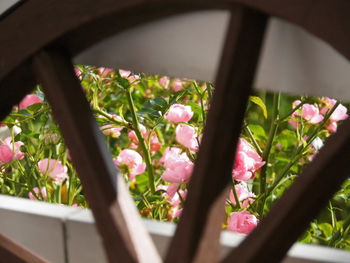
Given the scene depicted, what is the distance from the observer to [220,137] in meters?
0.70

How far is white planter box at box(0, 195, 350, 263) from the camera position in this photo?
917 millimetres

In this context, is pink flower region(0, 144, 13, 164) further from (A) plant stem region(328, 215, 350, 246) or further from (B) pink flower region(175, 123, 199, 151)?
(A) plant stem region(328, 215, 350, 246)

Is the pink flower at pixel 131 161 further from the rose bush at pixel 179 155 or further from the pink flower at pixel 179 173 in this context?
the pink flower at pixel 179 173

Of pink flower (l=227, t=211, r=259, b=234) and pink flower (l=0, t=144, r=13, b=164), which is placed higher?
pink flower (l=0, t=144, r=13, b=164)

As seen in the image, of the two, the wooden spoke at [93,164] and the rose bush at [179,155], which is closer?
the wooden spoke at [93,164]

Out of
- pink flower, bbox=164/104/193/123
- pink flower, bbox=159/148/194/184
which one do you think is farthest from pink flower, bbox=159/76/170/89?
pink flower, bbox=159/148/194/184

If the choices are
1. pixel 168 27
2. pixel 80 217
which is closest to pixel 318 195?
pixel 168 27

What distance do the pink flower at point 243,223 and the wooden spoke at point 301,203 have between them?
1.01ft

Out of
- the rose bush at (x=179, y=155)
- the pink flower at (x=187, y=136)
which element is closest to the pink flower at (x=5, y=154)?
the rose bush at (x=179, y=155)

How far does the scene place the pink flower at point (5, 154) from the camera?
123 cm

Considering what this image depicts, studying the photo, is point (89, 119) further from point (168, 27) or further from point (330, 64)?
point (330, 64)

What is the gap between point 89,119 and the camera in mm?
812

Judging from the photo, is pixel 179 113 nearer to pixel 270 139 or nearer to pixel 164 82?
pixel 270 139

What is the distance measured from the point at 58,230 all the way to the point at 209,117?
1.17ft
